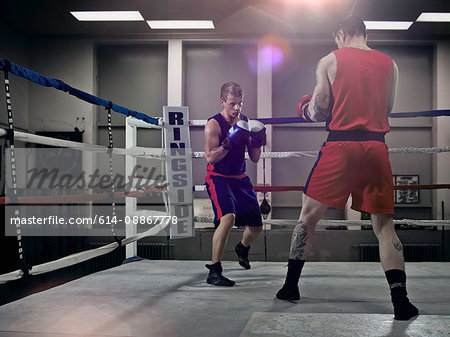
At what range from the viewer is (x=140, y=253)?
5855 mm

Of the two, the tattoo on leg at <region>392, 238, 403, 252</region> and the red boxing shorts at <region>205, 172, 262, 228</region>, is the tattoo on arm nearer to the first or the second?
the tattoo on leg at <region>392, 238, 403, 252</region>

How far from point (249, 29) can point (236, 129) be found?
158 inches

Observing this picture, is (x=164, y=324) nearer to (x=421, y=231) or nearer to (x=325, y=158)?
(x=325, y=158)

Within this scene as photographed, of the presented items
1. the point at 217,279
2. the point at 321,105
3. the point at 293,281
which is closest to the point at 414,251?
the point at 217,279

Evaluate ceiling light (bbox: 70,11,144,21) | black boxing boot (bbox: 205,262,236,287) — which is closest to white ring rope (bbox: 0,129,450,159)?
black boxing boot (bbox: 205,262,236,287)

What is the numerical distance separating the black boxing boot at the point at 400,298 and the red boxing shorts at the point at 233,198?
3.05 ft

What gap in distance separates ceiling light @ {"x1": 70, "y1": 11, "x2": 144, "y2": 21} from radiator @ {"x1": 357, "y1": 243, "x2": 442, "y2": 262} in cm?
411

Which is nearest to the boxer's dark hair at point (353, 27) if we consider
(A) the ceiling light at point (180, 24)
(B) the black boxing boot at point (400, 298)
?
(B) the black boxing boot at point (400, 298)

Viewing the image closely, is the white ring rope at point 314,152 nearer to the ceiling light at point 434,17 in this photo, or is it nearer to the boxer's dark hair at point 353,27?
the boxer's dark hair at point 353,27

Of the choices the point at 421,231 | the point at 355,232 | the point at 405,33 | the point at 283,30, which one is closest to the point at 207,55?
the point at 283,30

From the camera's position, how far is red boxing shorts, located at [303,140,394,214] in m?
1.52

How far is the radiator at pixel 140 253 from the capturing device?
571 centimetres

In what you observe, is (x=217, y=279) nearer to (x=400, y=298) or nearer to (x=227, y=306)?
(x=227, y=306)

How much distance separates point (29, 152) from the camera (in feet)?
19.2
